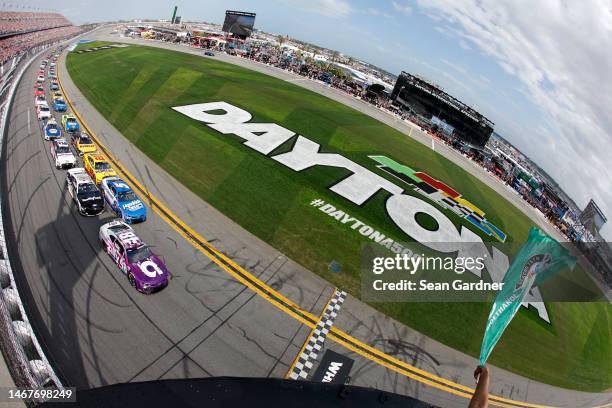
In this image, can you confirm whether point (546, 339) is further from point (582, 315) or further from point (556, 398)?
point (582, 315)

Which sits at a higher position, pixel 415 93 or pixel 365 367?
pixel 415 93

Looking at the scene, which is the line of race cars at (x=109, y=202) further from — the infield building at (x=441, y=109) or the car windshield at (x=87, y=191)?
the infield building at (x=441, y=109)

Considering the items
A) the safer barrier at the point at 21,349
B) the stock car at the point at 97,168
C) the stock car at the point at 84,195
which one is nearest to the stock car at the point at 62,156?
the stock car at the point at 97,168

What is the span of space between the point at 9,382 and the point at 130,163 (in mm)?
19836

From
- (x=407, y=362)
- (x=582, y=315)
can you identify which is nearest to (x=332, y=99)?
(x=582, y=315)

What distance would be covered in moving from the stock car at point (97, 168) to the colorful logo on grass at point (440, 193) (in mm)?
25890

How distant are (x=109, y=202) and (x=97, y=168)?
4.22m

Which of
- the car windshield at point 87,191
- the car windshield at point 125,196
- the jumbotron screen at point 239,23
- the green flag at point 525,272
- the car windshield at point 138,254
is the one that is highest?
the jumbotron screen at point 239,23

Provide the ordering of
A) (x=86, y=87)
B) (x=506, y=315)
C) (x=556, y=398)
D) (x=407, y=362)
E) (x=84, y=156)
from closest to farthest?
(x=506, y=315) → (x=407, y=362) → (x=556, y=398) → (x=84, y=156) → (x=86, y=87)

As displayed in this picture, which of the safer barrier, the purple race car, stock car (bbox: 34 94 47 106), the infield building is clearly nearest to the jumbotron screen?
the infield building

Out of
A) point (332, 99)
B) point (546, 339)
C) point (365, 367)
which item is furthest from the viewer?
point (332, 99)

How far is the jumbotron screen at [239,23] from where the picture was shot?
99000 millimetres

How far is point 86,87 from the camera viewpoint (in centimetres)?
4659

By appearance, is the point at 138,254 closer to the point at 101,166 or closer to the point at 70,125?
the point at 101,166
